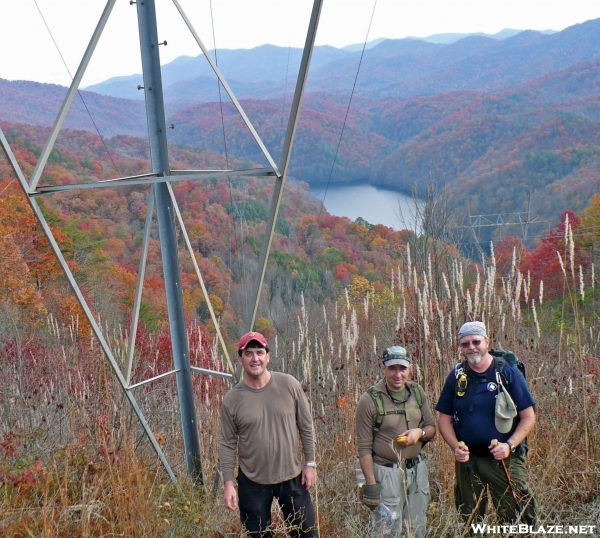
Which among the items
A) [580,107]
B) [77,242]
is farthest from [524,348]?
[580,107]

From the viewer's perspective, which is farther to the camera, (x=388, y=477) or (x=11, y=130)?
(x=11, y=130)

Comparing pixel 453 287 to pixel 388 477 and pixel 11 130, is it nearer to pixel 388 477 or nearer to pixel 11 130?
pixel 388 477

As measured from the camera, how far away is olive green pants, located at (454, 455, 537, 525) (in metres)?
3.41

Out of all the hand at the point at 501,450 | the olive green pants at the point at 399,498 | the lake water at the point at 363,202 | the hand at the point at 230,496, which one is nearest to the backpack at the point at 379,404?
the olive green pants at the point at 399,498

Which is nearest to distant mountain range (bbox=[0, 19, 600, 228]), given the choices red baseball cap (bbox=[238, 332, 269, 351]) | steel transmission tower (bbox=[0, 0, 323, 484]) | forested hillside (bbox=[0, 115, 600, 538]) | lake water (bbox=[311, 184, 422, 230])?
lake water (bbox=[311, 184, 422, 230])

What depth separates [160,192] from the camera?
439cm

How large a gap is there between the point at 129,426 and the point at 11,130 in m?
33.8

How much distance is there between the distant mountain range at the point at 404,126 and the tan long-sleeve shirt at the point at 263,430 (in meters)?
18.2

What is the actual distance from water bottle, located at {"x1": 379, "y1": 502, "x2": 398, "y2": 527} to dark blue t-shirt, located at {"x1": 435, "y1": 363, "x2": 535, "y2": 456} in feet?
1.71

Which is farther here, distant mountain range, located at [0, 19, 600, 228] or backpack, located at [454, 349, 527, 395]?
distant mountain range, located at [0, 19, 600, 228]

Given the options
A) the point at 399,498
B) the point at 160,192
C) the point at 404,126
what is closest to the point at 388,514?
the point at 399,498

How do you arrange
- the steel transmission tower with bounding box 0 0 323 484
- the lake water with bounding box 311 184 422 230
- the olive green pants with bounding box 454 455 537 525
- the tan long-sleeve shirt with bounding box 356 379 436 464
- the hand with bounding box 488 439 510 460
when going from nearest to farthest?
the hand with bounding box 488 439 510 460
the olive green pants with bounding box 454 455 537 525
the tan long-sleeve shirt with bounding box 356 379 436 464
the steel transmission tower with bounding box 0 0 323 484
the lake water with bounding box 311 184 422 230

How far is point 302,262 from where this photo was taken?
31.6 meters

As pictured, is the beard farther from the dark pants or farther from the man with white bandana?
the dark pants
